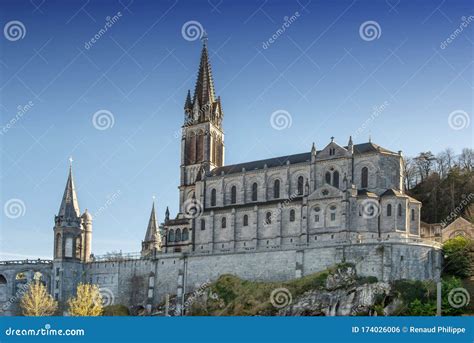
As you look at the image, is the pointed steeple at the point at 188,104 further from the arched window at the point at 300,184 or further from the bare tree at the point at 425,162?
the bare tree at the point at 425,162

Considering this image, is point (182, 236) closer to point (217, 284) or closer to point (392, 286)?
point (217, 284)

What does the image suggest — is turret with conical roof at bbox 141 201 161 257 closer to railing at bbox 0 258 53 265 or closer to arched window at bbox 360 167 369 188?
railing at bbox 0 258 53 265

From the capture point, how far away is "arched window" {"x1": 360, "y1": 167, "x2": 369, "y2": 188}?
55.9m

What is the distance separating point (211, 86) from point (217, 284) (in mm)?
25521

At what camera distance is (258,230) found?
190 ft

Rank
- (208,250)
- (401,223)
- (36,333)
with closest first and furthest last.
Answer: (36,333), (401,223), (208,250)

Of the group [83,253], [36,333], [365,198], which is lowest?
[36,333]

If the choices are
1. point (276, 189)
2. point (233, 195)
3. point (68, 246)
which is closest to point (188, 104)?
point (233, 195)

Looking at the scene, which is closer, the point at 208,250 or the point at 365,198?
the point at 365,198

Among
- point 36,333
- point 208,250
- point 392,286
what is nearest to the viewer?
point 36,333

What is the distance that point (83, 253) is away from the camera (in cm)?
6359

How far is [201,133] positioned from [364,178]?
19664 mm

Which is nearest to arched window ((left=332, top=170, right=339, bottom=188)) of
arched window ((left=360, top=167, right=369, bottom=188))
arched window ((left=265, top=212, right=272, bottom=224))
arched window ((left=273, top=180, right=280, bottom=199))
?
arched window ((left=360, top=167, right=369, bottom=188))

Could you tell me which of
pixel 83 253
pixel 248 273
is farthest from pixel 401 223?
pixel 83 253
